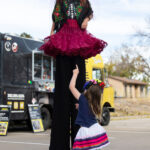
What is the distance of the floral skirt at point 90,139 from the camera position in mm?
3691

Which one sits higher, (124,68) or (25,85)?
(124,68)

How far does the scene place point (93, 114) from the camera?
3.81m

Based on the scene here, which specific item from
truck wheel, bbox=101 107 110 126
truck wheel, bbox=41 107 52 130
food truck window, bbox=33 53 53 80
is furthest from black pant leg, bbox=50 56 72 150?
truck wheel, bbox=101 107 110 126

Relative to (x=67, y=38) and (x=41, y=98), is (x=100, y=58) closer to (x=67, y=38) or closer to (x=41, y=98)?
(x=41, y=98)

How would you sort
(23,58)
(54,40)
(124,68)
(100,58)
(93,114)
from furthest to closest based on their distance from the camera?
(124,68) < (100,58) < (23,58) < (54,40) < (93,114)

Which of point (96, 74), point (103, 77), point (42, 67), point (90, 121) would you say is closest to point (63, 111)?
point (90, 121)

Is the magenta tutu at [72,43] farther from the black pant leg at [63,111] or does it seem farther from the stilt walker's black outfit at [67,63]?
the black pant leg at [63,111]

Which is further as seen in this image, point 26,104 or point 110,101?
point 110,101

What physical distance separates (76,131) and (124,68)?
61.5 meters

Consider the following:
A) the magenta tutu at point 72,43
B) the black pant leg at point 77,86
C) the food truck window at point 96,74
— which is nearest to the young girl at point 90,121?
the black pant leg at point 77,86

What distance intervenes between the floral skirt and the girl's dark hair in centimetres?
19

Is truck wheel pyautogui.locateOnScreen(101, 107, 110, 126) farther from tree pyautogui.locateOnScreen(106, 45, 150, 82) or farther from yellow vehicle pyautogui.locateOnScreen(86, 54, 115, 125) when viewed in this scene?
tree pyautogui.locateOnScreen(106, 45, 150, 82)

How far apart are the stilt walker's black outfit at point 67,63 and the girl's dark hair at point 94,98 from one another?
33 cm

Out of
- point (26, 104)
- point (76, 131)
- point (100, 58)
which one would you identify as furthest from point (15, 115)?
point (76, 131)
